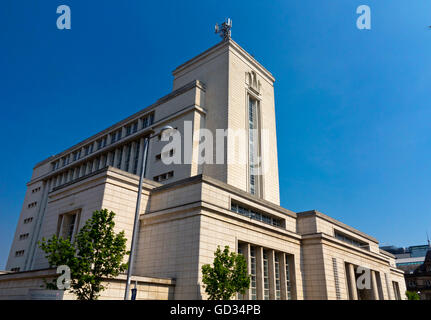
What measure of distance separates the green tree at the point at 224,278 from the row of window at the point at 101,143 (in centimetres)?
3411

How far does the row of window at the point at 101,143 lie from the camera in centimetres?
5647

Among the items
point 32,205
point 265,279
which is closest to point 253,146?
point 265,279

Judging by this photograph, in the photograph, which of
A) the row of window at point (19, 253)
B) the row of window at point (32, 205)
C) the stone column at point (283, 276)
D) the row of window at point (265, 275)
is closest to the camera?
the row of window at point (265, 275)

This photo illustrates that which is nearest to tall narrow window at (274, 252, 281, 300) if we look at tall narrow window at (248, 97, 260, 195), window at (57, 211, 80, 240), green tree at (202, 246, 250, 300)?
green tree at (202, 246, 250, 300)

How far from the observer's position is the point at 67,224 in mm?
35281

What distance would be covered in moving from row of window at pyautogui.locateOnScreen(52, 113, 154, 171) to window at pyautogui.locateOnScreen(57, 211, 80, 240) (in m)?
23.2

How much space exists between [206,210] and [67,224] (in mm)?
16297

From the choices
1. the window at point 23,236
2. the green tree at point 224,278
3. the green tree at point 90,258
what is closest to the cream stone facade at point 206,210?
the window at point 23,236

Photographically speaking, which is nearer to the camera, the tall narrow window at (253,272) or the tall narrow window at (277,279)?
the tall narrow window at (253,272)

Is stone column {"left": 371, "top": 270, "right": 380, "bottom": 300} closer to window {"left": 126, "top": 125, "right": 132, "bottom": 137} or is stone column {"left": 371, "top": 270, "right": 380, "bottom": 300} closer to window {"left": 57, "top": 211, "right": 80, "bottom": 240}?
window {"left": 57, "top": 211, "right": 80, "bottom": 240}

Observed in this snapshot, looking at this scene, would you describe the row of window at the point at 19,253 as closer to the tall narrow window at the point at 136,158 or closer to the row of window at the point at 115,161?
the row of window at the point at 115,161

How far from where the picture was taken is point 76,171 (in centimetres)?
6562

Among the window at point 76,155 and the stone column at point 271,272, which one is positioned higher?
the window at point 76,155
